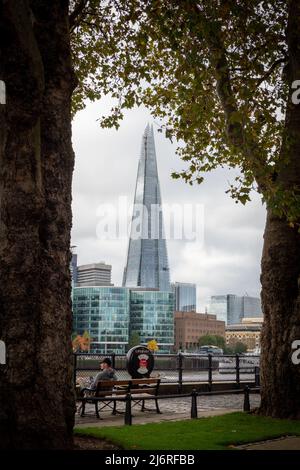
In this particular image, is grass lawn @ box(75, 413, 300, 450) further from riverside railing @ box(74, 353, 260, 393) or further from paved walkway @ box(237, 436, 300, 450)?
riverside railing @ box(74, 353, 260, 393)

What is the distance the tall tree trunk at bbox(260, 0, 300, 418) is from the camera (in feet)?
38.9

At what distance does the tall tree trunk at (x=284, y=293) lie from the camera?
1187cm

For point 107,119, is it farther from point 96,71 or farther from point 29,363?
point 29,363

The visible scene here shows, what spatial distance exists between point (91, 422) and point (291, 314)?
192 inches

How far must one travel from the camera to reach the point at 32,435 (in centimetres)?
707

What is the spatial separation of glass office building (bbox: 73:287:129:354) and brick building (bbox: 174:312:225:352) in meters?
30.1

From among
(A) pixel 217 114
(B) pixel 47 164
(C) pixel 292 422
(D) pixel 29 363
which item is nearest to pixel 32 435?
(D) pixel 29 363

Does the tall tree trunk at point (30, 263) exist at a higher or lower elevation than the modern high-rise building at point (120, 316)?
higher

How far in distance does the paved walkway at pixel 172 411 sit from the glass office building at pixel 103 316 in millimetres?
134413

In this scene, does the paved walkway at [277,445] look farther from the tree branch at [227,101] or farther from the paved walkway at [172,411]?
the tree branch at [227,101]

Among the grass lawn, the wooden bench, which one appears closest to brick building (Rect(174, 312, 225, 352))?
the wooden bench

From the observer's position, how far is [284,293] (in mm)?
12172

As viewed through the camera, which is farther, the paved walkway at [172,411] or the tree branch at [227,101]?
the paved walkway at [172,411]

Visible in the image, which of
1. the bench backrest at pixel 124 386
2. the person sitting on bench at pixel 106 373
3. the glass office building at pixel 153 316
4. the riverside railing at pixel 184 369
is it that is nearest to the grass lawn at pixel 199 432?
the bench backrest at pixel 124 386
